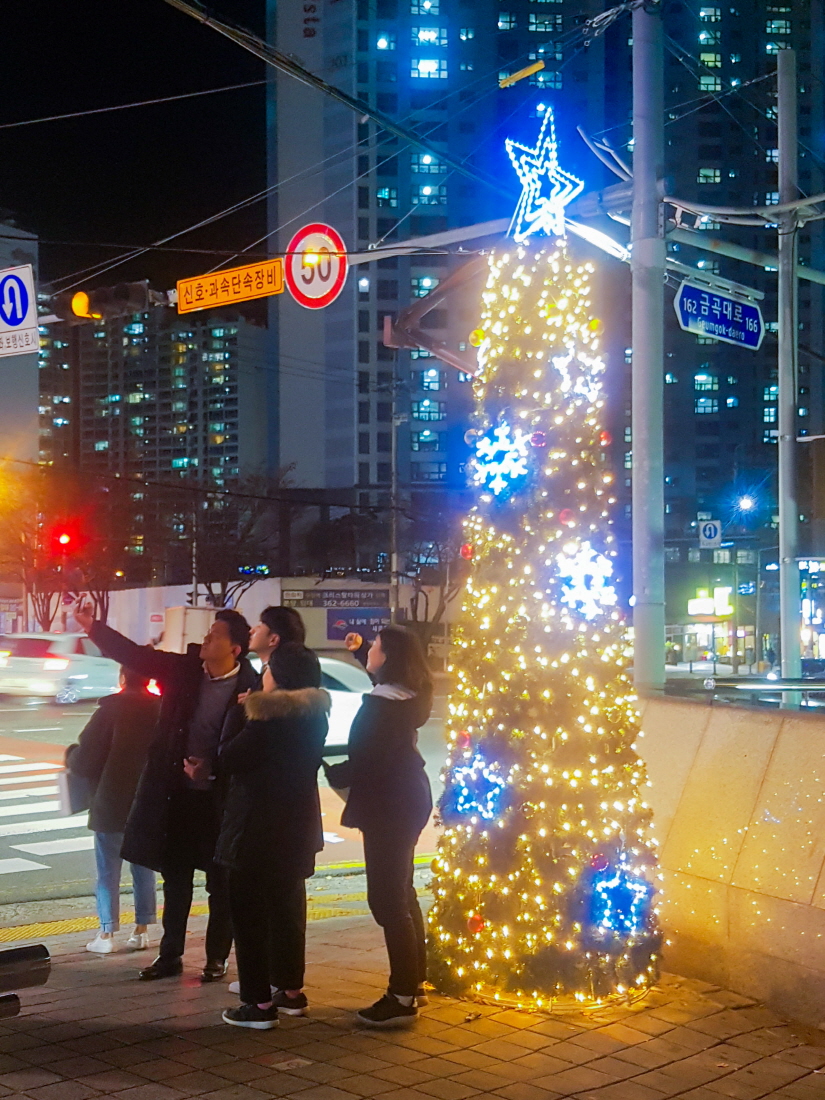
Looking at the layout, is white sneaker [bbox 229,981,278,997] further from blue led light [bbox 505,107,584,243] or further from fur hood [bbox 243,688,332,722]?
blue led light [bbox 505,107,584,243]

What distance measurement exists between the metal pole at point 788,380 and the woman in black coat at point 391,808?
1099cm

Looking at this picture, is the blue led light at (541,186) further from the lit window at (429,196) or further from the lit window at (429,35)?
the lit window at (429,35)

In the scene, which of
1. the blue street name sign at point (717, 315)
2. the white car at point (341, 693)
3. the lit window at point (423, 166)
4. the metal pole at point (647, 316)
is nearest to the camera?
the metal pole at point (647, 316)

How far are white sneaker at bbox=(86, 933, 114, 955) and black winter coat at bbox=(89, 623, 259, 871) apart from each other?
1.14m

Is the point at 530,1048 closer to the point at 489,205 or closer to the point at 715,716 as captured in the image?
the point at 715,716

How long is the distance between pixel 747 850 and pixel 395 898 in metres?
1.96

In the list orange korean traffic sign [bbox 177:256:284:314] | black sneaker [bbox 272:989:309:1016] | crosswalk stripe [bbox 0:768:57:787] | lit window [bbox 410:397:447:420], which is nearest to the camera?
black sneaker [bbox 272:989:309:1016]

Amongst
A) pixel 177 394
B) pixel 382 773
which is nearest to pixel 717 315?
pixel 382 773

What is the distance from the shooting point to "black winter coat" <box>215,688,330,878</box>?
5.41 m

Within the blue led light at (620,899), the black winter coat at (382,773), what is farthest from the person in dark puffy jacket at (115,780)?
the blue led light at (620,899)

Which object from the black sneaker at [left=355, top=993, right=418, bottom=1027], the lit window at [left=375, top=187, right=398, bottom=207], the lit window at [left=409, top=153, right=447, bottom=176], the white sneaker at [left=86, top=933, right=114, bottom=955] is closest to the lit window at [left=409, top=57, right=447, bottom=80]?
the lit window at [left=409, top=153, right=447, bottom=176]

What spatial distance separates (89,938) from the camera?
7867 millimetres

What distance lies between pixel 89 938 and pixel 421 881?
10.8ft

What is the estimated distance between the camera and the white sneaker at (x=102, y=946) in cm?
715
